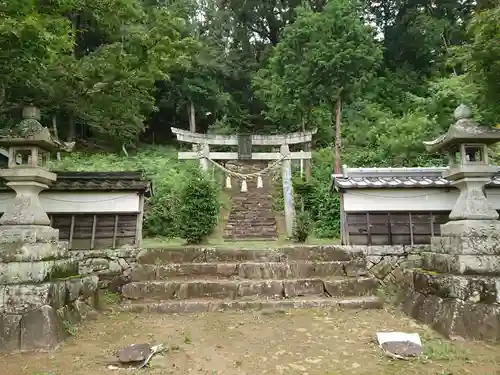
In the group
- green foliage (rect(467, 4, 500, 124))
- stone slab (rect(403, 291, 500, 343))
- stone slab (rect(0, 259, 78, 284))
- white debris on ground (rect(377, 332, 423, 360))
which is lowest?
white debris on ground (rect(377, 332, 423, 360))

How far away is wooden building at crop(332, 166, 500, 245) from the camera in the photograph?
9.20 meters

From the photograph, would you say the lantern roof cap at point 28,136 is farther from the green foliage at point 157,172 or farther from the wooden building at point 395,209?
the wooden building at point 395,209

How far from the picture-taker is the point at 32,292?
A: 5.27 metres

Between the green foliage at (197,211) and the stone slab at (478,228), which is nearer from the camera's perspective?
the stone slab at (478,228)

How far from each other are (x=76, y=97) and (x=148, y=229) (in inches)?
256

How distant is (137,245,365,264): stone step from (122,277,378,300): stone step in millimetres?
1106

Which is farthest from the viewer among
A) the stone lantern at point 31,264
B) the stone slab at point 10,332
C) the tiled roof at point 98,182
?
the tiled roof at point 98,182

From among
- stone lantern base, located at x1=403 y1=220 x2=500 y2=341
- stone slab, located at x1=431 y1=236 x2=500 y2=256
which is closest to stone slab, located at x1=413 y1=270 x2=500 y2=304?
stone lantern base, located at x1=403 y1=220 x2=500 y2=341

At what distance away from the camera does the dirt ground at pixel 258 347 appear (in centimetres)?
446

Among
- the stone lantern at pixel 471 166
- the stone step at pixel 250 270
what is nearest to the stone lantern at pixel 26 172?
the stone step at pixel 250 270

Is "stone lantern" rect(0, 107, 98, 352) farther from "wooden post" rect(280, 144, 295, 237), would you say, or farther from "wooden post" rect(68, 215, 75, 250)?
"wooden post" rect(280, 144, 295, 237)

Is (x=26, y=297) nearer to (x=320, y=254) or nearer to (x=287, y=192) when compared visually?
(x=320, y=254)

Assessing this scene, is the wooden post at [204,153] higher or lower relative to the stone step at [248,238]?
higher

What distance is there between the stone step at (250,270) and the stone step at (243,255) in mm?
508
